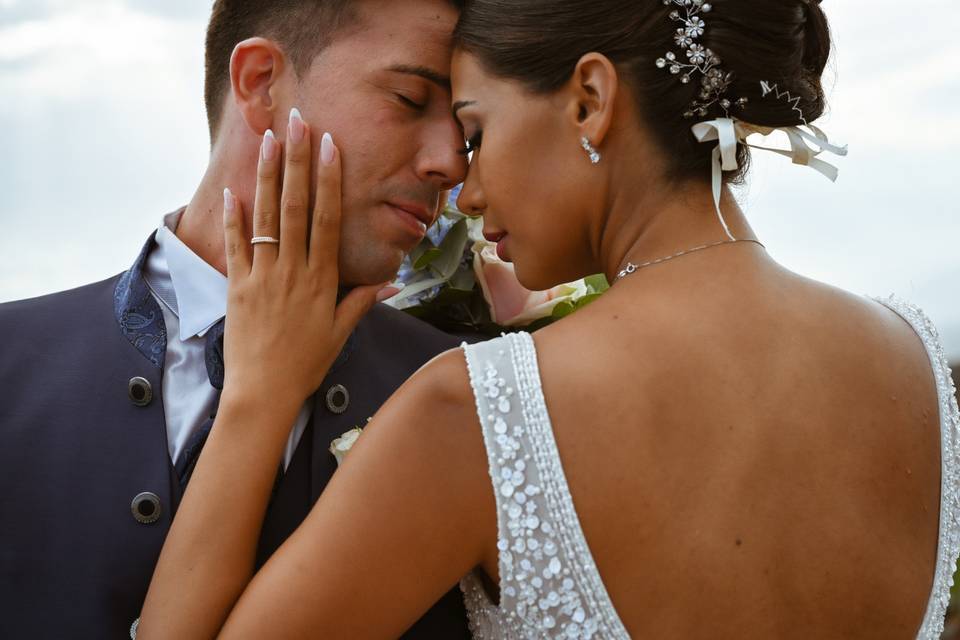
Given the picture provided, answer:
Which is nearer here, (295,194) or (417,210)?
(295,194)

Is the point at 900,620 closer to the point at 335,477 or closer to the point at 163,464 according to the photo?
the point at 335,477

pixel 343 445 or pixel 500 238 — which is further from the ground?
pixel 500 238

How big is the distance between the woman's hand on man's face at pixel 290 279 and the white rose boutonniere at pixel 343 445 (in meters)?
0.15

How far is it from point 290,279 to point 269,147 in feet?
1.32

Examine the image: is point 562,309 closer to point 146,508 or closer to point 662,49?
point 662,49

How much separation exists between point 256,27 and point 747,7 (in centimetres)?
160

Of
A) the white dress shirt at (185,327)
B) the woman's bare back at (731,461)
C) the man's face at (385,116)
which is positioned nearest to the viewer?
the woman's bare back at (731,461)

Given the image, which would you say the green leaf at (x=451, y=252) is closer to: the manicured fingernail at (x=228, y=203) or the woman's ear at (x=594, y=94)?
the manicured fingernail at (x=228, y=203)

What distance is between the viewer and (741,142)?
2436 millimetres

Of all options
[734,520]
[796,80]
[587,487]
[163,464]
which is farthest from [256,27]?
[734,520]

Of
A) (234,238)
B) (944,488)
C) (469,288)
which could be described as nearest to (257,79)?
(234,238)

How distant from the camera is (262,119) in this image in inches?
119

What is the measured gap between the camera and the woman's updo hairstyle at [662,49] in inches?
87.9

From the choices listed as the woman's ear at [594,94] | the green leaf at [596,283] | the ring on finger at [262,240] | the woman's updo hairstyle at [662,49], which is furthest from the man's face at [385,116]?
the green leaf at [596,283]
